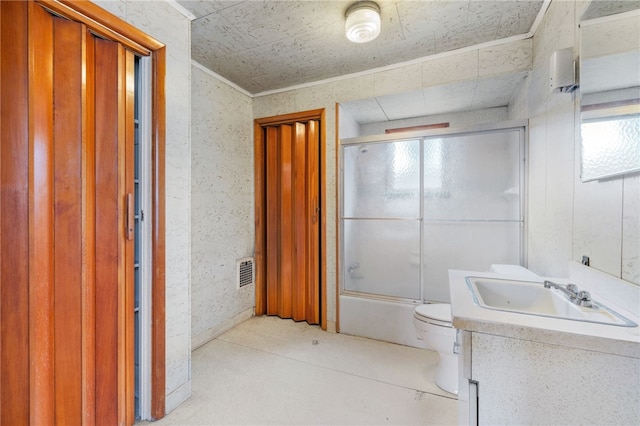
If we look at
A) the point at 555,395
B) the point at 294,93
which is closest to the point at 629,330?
the point at 555,395

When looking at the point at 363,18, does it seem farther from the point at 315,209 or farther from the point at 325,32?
the point at 315,209

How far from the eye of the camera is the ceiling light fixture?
1.60 meters

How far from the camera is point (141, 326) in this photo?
58.4 inches

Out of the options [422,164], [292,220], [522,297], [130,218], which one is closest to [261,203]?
[292,220]

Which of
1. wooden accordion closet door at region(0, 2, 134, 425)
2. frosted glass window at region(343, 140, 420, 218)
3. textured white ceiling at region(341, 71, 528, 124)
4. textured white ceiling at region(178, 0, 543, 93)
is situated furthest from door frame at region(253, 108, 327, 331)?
wooden accordion closet door at region(0, 2, 134, 425)

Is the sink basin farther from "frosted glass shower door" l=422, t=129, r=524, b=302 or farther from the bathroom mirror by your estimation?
"frosted glass shower door" l=422, t=129, r=524, b=302

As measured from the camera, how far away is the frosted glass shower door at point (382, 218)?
243 centimetres

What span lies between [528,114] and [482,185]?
0.60m

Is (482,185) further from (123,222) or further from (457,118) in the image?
(123,222)

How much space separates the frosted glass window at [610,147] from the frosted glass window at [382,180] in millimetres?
1277

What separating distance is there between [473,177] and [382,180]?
0.76 m

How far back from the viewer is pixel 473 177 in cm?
225

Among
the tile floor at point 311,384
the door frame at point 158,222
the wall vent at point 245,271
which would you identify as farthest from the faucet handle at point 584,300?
the wall vent at point 245,271

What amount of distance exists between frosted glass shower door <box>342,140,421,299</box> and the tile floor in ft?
1.86
